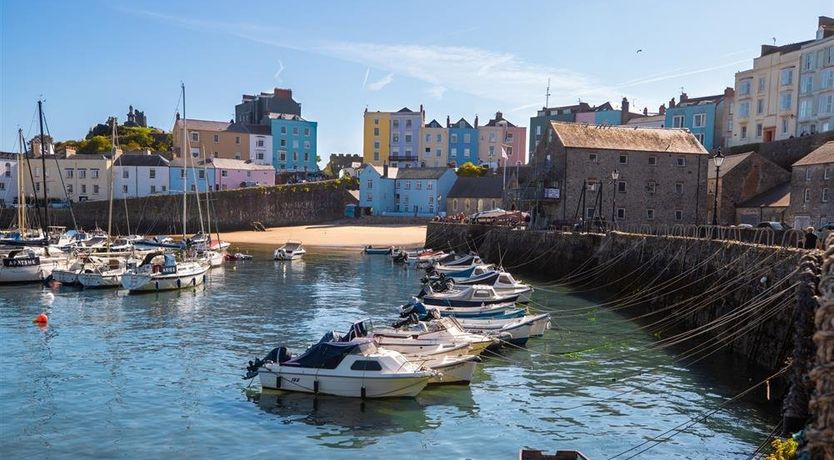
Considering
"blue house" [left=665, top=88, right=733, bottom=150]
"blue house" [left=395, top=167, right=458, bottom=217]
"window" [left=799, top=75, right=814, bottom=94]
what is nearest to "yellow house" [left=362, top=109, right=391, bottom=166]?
"blue house" [left=395, top=167, right=458, bottom=217]

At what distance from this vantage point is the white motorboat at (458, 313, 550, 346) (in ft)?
96.0

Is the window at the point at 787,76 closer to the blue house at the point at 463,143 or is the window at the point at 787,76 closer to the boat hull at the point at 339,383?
the blue house at the point at 463,143

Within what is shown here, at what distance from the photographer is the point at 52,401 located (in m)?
22.0

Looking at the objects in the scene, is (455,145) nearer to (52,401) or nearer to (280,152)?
(280,152)

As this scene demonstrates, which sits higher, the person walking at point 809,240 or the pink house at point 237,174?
the pink house at point 237,174

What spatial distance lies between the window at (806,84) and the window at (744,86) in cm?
724

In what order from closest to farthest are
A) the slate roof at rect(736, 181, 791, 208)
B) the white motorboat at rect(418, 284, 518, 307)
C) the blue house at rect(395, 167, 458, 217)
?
the white motorboat at rect(418, 284, 518, 307)
the slate roof at rect(736, 181, 791, 208)
the blue house at rect(395, 167, 458, 217)

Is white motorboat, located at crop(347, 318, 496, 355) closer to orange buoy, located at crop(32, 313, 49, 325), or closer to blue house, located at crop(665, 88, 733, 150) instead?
orange buoy, located at crop(32, 313, 49, 325)

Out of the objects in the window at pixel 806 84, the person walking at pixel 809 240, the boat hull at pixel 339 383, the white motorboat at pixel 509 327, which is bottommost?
the boat hull at pixel 339 383

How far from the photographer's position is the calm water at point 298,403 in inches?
741

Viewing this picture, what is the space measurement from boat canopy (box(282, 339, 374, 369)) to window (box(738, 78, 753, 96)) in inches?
2909

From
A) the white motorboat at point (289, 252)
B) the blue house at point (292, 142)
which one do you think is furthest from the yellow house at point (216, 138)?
the white motorboat at point (289, 252)

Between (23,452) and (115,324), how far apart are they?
17213 mm

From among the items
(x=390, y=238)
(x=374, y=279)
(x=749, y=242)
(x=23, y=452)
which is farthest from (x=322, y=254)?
(x=23, y=452)
